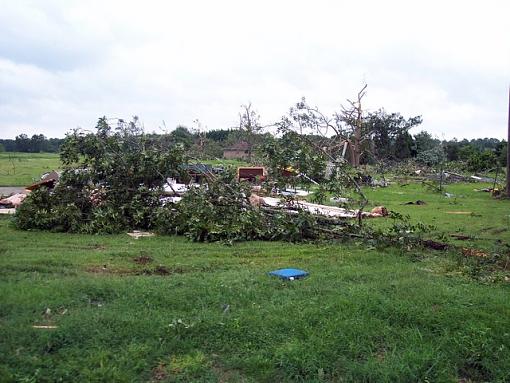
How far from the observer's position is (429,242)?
780 centimetres

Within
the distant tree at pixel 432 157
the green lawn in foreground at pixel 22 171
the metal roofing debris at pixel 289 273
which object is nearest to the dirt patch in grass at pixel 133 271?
the metal roofing debris at pixel 289 273

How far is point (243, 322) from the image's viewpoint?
430 centimetres

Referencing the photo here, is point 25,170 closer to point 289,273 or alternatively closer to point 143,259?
point 143,259

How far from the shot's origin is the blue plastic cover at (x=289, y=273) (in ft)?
18.2

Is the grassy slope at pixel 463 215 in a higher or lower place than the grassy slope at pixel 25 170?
higher

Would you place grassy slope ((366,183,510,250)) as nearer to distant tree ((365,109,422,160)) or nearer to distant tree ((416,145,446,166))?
distant tree ((416,145,446,166))

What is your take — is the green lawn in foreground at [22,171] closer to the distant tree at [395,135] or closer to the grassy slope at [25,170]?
the grassy slope at [25,170]

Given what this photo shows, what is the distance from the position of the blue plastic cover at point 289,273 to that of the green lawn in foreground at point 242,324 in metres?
0.13

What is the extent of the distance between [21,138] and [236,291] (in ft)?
210

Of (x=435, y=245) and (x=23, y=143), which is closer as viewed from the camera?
(x=435, y=245)

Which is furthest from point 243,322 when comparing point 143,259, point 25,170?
point 25,170

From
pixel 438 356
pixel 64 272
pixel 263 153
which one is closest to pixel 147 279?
pixel 64 272

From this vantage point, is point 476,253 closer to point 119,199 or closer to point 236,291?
point 236,291

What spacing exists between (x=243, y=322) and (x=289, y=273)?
4.69 ft
